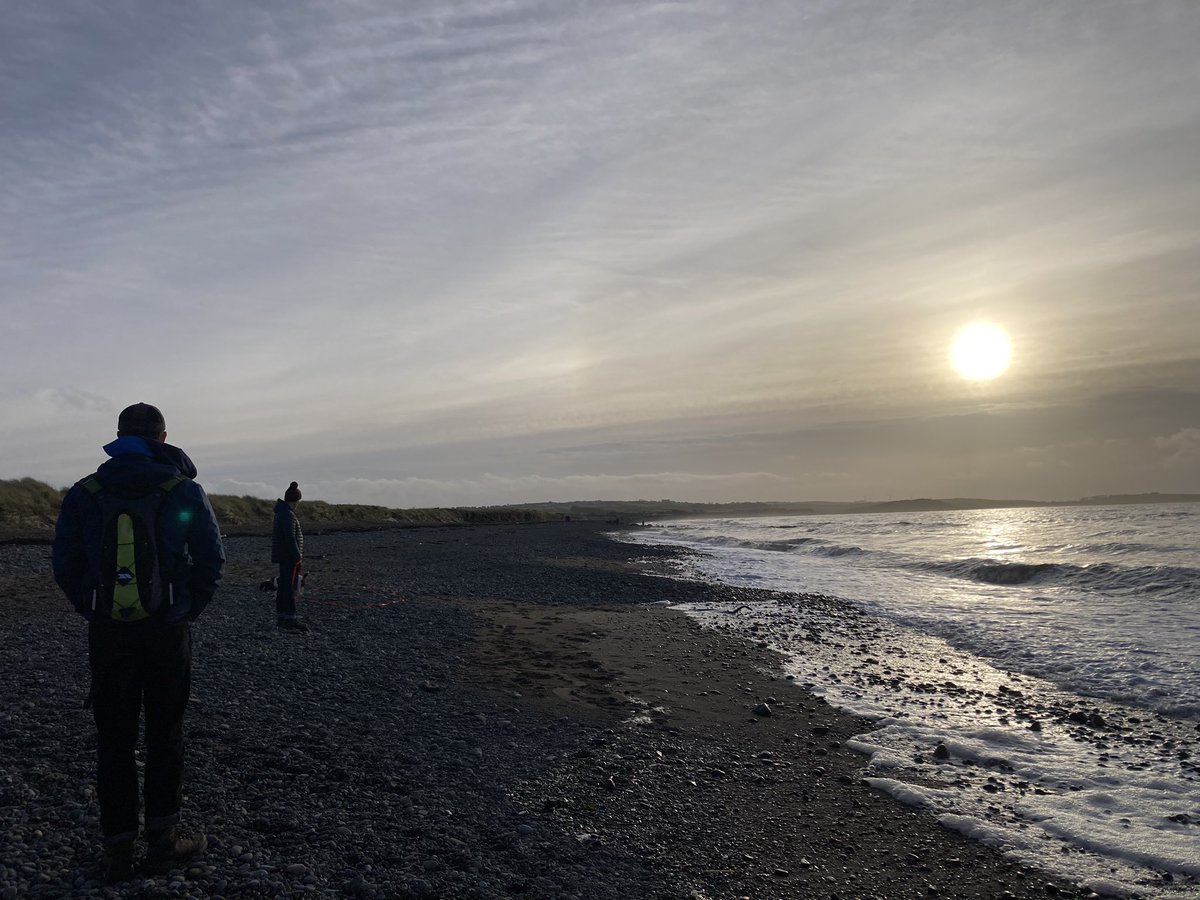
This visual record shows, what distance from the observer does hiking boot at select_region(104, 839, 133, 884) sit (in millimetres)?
4762

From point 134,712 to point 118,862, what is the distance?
3.04 ft

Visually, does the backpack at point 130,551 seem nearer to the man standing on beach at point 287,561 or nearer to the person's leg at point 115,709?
the person's leg at point 115,709

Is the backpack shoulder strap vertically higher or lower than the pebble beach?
higher

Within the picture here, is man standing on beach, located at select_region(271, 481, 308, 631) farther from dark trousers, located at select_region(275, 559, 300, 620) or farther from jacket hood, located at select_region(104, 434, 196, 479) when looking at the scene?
jacket hood, located at select_region(104, 434, 196, 479)

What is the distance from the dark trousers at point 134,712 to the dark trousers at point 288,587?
9069 mm

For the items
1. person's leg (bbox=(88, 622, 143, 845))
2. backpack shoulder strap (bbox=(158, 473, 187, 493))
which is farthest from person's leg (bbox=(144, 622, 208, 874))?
backpack shoulder strap (bbox=(158, 473, 187, 493))

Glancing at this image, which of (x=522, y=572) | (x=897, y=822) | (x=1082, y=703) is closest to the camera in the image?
(x=897, y=822)

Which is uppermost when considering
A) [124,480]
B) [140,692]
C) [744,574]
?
[124,480]

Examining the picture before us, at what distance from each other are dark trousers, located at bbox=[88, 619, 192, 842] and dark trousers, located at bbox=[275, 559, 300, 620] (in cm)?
907

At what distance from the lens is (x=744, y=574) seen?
30594 millimetres

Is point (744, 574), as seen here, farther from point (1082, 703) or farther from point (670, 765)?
point (670, 765)

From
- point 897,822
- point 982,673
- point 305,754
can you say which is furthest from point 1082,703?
point 305,754

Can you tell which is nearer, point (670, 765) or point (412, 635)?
point (670, 765)

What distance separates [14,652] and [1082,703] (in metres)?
16.1
